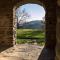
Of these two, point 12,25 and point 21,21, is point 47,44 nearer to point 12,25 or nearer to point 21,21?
point 12,25

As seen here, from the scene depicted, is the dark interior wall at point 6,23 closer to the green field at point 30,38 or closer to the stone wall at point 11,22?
the stone wall at point 11,22

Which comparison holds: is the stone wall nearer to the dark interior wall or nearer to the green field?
the dark interior wall

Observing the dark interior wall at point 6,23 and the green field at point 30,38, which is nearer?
the dark interior wall at point 6,23

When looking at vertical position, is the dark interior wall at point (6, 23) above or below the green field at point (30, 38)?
above

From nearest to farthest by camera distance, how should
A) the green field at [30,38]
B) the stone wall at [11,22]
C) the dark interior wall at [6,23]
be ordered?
the stone wall at [11,22]
the dark interior wall at [6,23]
the green field at [30,38]

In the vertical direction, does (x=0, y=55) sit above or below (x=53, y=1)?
below

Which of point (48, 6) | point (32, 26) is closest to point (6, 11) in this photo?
point (48, 6)

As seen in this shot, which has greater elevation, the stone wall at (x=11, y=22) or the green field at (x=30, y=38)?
the stone wall at (x=11, y=22)

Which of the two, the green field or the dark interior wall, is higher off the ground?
the dark interior wall

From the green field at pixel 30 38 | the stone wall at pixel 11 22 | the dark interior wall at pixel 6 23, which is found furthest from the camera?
the green field at pixel 30 38

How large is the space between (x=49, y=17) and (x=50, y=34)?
64 cm

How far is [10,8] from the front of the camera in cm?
644

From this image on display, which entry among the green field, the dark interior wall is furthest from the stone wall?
the green field

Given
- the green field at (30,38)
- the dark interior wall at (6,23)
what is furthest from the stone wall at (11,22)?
the green field at (30,38)
